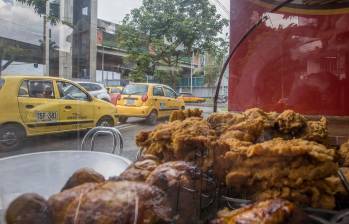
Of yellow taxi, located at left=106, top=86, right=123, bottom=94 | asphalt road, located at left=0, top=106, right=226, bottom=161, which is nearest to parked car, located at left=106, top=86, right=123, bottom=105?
yellow taxi, located at left=106, top=86, right=123, bottom=94

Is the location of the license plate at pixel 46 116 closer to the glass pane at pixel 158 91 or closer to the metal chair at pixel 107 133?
the metal chair at pixel 107 133

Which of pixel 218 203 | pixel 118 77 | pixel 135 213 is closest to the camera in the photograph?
pixel 135 213

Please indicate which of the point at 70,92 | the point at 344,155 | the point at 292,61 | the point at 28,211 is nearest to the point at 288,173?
the point at 344,155

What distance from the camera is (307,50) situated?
2307mm

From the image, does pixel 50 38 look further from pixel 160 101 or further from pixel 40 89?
pixel 160 101

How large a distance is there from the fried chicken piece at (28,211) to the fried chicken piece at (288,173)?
1.40 ft

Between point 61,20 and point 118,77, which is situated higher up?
point 61,20

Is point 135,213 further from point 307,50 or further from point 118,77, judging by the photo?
point 307,50

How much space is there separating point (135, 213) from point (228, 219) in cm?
19

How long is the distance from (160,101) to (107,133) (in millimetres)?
233

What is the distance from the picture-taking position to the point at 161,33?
1.21m

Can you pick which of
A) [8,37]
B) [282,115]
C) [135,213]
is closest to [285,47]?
[282,115]

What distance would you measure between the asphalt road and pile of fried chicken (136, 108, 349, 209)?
0.12m

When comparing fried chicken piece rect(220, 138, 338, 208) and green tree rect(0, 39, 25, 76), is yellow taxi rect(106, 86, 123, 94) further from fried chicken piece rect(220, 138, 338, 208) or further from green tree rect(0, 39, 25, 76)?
fried chicken piece rect(220, 138, 338, 208)
